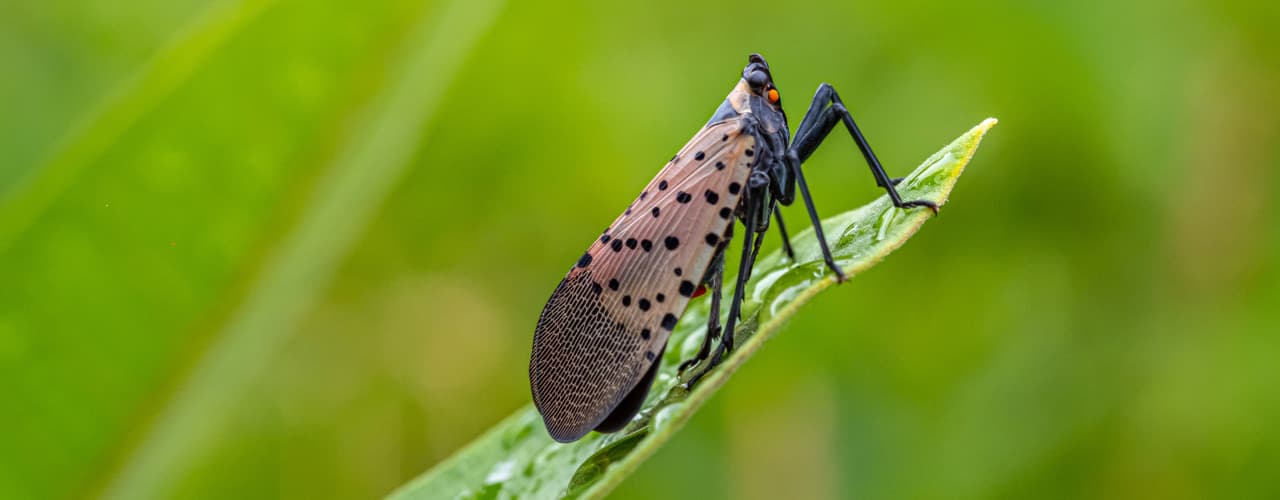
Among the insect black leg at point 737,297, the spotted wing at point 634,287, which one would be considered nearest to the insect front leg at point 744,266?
the insect black leg at point 737,297

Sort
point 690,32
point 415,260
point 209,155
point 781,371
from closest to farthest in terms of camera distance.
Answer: point 209,155 < point 781,371 < point 415,260 < point 690,32

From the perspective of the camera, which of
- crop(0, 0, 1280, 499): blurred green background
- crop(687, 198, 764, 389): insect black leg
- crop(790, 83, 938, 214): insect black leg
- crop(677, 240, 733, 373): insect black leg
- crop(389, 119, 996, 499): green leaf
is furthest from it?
crop(0, 0, 1280, 499): blurred green background

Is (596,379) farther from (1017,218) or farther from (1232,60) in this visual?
(1232,60)

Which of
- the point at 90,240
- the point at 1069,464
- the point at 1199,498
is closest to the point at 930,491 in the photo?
the point at 1069,464

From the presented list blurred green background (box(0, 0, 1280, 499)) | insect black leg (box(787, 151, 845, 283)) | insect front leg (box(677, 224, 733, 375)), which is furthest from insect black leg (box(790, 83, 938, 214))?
blurred green background (box(0, 0, 1280, 499))

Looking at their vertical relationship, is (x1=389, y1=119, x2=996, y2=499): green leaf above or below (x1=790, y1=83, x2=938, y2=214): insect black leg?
below

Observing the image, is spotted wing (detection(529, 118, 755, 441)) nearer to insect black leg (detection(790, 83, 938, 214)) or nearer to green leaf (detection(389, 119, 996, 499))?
green leaf (detection(389, 119, 996, 499))

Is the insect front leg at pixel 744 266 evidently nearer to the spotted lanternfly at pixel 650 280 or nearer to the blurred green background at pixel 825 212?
the spotted lanternfly at pixel 650 280
